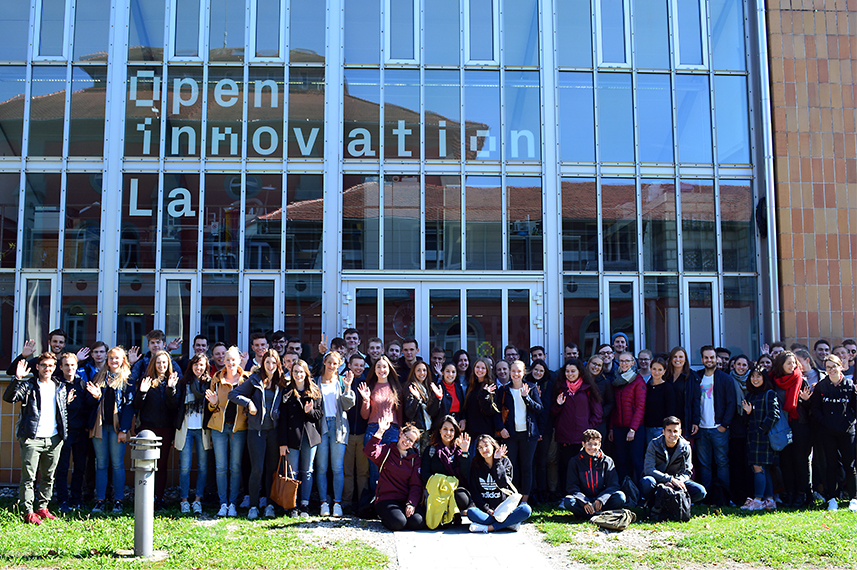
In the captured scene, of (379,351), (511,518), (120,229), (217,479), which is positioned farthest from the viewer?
(120,229)

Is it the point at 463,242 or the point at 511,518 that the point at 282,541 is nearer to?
the point at 511,518

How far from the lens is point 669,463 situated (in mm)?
7988

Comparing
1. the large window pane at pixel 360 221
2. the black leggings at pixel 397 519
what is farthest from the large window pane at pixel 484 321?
the black leggings at pixel 397 519

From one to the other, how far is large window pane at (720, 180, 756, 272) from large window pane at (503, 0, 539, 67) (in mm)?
3798

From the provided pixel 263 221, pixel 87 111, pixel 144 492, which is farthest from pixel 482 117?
pixel 144 492

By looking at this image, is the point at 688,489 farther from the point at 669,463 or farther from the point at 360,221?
the point at 360,221

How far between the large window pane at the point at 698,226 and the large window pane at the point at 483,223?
9.80 feet

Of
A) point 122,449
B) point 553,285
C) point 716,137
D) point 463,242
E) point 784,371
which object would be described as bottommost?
point 122,449

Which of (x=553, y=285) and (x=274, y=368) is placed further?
(x=553, y=285)

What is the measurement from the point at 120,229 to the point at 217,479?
4.84m

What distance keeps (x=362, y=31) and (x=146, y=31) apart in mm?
3461

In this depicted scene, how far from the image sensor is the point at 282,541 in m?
6.58

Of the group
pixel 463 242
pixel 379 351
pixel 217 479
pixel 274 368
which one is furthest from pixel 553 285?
pixel 217 479

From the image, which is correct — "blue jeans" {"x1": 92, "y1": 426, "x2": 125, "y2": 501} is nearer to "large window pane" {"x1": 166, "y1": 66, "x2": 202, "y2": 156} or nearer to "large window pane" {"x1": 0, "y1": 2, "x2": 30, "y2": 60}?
"large window pane" {"x1": 166, "y1": 66, "x2": 202, "y2": 156}
